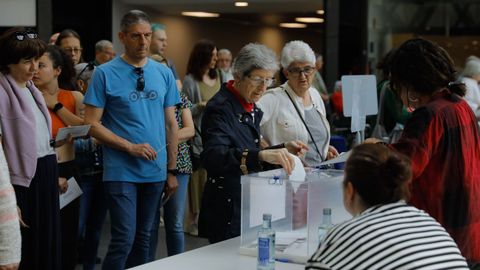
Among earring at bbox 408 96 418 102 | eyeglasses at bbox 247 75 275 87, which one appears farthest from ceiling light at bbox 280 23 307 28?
earring at bbox 408 96 418 102

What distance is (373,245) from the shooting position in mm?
2359

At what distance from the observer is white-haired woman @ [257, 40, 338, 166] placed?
4555 mm

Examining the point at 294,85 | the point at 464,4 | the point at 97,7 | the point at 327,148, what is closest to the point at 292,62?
the point at 294,85

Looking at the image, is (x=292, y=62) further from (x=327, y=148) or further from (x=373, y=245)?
(x=373, y=245)

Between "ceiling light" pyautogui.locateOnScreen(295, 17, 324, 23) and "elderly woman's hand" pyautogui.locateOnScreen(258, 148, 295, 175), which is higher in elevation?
"ceiling light" pyautogui.locateOnScreen(295, 17, 324, 23)

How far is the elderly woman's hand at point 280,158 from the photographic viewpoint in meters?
3.52

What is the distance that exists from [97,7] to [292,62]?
28.0 feet

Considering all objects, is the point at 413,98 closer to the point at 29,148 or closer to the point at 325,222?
the point at 325,222

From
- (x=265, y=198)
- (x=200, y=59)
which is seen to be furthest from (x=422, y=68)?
(x=200, y=59)

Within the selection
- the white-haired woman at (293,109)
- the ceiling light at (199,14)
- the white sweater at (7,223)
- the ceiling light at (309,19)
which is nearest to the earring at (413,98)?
the white-haired woman at (293,109)

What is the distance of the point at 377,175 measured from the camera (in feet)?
8.05

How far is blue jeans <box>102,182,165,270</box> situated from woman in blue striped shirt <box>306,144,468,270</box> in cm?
218

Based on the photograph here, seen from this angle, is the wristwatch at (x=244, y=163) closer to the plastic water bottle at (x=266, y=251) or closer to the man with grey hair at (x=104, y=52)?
the plastic water bottle at (x=266, y=251)

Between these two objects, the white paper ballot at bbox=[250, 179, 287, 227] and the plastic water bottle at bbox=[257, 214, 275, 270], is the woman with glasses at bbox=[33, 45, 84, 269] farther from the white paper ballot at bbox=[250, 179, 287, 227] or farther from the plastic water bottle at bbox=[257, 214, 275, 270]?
the plastic water bottle at bbox=[257, 214, 275, 270]
